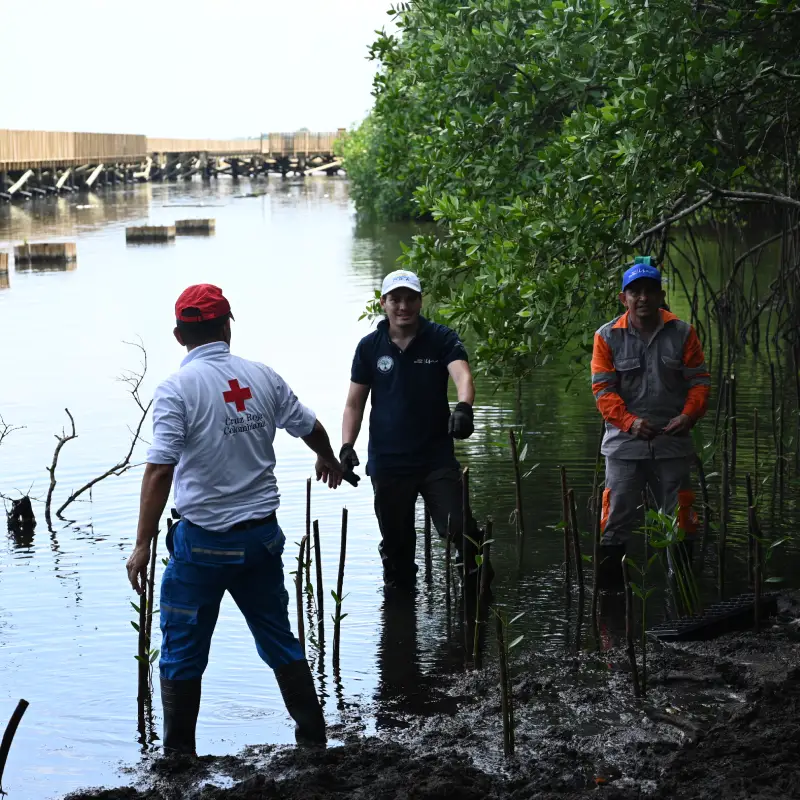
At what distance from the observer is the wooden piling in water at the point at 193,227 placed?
46.1 m

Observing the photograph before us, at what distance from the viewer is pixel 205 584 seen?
555 centimetres

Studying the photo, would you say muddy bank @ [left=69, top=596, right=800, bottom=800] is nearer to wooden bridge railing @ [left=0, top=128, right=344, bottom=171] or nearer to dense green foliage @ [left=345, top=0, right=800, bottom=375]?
dense green foliage @ [left=345, top=0, right=800, bottom=375]

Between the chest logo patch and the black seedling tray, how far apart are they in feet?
6.28

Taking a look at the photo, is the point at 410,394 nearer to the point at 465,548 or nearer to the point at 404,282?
the point at 404,282

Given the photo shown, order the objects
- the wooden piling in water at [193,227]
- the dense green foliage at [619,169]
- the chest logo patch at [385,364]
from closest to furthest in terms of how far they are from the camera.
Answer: the chest logo patch at [385,364] → the dense green foliage at [619,169] → the wooden piling in water at [193,227]

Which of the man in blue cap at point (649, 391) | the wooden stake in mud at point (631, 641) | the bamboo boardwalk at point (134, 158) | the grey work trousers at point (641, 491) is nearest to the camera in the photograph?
the wooden stake in mud at point (631, 641)

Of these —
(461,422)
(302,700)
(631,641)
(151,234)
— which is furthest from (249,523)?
(151,234)

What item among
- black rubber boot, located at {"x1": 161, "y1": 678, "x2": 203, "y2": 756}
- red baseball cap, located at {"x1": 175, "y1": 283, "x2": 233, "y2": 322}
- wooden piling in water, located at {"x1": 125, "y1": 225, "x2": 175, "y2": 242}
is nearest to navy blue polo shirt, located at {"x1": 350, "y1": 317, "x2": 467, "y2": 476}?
red baseball cap, located at {"x1": 175, "y1": 283, "x2": 233, "y2": 322}

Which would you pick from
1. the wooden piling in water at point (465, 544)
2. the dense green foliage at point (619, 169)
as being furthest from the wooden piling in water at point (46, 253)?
the wooden piling in water at point (465, 544)

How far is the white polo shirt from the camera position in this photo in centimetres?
549

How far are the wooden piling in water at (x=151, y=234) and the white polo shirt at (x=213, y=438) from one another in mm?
37390

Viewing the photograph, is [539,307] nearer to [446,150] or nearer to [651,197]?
[651,197]

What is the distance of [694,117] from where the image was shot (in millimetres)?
9391

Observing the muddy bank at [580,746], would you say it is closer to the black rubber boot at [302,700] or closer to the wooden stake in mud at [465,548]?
the black rubber boot at [302,700]
